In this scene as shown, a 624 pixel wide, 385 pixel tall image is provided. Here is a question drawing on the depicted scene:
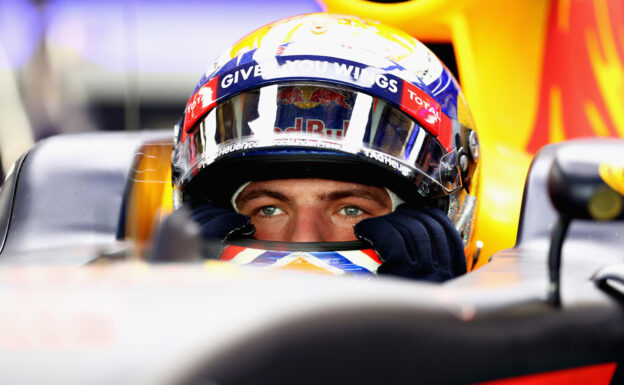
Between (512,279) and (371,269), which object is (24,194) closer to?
(371,269)

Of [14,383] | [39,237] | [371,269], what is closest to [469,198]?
[371,269]

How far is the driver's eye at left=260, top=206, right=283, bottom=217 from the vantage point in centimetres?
164

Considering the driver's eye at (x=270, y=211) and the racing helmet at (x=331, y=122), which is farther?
the driver's eye at (x=270, y=211)

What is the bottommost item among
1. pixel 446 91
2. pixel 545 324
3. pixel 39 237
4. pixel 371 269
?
pixel 39 237

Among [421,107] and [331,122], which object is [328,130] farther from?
[421,107]

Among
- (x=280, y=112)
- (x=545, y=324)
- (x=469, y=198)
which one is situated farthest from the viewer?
(x=469, y=198)

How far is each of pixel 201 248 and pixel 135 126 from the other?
189 mm

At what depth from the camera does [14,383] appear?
420 millimetres

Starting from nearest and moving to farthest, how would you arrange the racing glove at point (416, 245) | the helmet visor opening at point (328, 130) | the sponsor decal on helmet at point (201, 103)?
the racing glove at point (416, 245), the helmet visor opening at point (328, 130), the sponsor decal on helmet at point (201, 103)

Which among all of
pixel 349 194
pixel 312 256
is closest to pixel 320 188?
pixel 349 194

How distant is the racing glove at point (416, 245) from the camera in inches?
49.6

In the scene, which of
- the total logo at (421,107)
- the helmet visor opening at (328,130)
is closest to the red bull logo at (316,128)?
the helmet visor opening at (328,130)

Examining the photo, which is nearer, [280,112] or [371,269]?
[371,269]

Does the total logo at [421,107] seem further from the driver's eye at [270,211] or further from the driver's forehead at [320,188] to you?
the driver's eye at [270,211]
